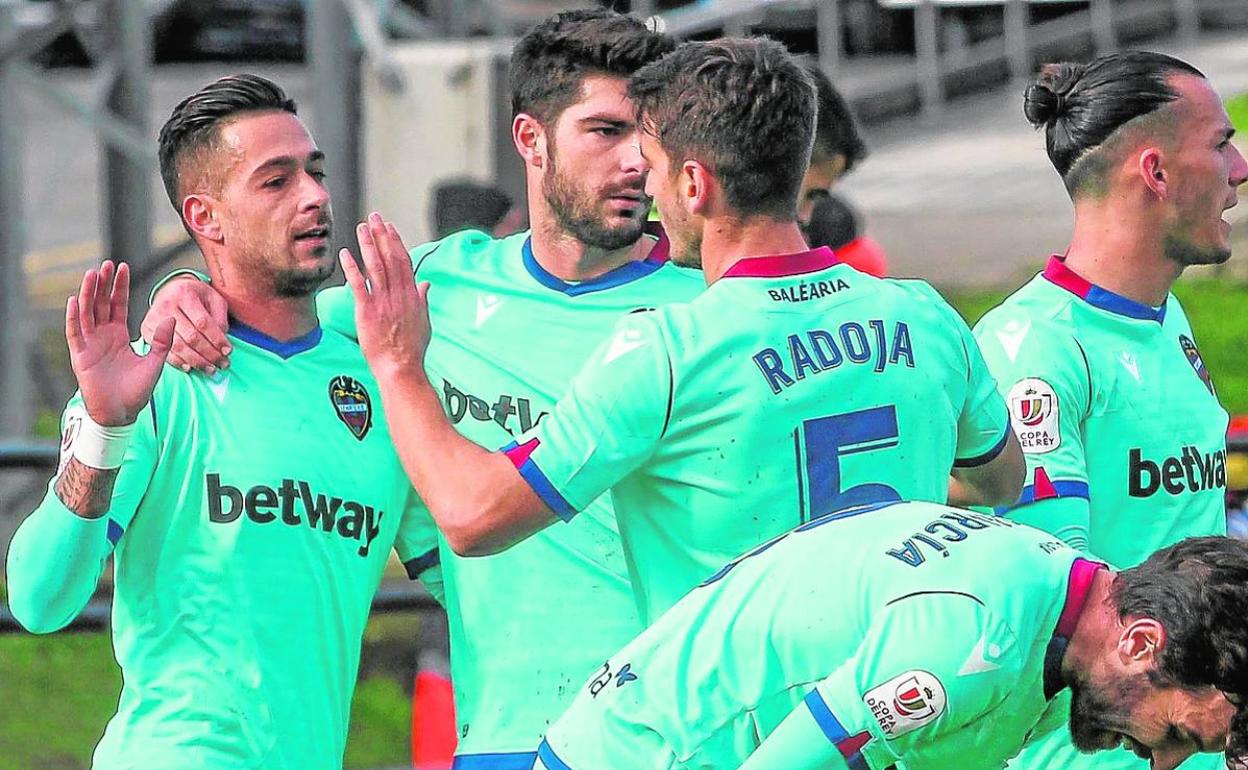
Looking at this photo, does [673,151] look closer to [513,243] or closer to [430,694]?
[513,243]

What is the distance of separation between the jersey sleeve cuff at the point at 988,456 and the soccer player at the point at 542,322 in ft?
2.38

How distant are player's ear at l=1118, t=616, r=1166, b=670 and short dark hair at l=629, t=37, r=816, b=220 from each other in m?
1.03

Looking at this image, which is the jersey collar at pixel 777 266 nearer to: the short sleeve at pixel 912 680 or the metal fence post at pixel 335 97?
the short sleeve at pixel 912 680

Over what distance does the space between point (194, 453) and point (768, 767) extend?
5.07ft

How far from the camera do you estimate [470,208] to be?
8.62 metres

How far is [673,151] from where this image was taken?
3.55m

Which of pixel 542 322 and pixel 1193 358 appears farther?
pixel 1193 358

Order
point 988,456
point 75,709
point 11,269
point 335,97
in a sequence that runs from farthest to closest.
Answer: point 11,269, point 335,97, point 75,709, point 988,456

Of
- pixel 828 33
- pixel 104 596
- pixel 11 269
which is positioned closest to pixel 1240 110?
pixel 828 33

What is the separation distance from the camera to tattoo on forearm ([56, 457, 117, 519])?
12.1ft

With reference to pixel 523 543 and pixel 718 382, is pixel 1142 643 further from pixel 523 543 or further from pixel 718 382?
pixel 523 543

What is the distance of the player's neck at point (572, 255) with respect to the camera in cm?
435

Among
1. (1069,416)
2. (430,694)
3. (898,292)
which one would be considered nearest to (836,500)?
(898,292)

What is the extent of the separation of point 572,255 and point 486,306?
21 cm
